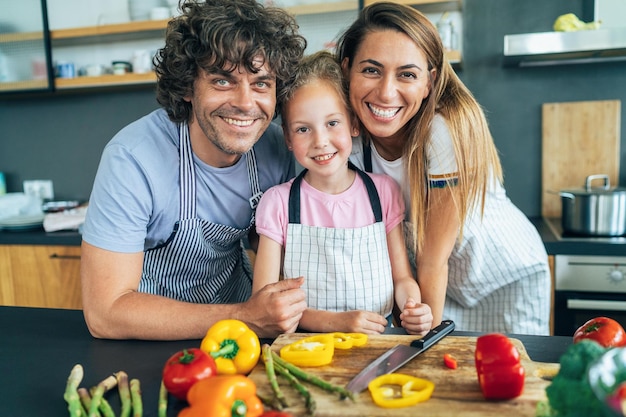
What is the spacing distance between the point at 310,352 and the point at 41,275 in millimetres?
2160

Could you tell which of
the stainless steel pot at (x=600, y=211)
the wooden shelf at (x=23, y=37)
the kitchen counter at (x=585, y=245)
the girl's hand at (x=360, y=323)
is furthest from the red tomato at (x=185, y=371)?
the wooden shelf at (x=23, y=37)

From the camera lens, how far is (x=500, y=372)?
81 centimetres

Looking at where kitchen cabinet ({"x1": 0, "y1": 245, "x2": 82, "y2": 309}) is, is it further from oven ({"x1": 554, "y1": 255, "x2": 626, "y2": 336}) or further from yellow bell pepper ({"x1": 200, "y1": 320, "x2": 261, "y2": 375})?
oven ({"x1": 554, "y1": 255, "x2": 626, "y2": 336})

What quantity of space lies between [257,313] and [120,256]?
1.27 feet

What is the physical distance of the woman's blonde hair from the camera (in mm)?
1441

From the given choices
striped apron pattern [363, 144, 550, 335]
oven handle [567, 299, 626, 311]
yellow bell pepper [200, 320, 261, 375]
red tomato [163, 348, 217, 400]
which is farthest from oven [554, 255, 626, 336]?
red tomato [163, 348, 217, 400]

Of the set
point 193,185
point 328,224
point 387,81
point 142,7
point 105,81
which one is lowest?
point 328,224

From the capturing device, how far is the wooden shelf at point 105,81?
2.82 m

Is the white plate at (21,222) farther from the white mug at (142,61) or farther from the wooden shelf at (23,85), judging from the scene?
the white mug at (142,61)

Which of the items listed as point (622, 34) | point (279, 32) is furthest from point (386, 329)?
point (622, 34)

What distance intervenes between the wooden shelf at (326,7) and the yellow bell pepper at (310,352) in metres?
1.98

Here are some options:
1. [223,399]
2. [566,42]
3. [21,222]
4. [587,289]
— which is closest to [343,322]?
[223,399]

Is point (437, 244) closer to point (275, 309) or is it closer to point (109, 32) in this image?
point (275, 309)

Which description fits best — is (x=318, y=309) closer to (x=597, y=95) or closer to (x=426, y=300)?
(x=426, y=300)
